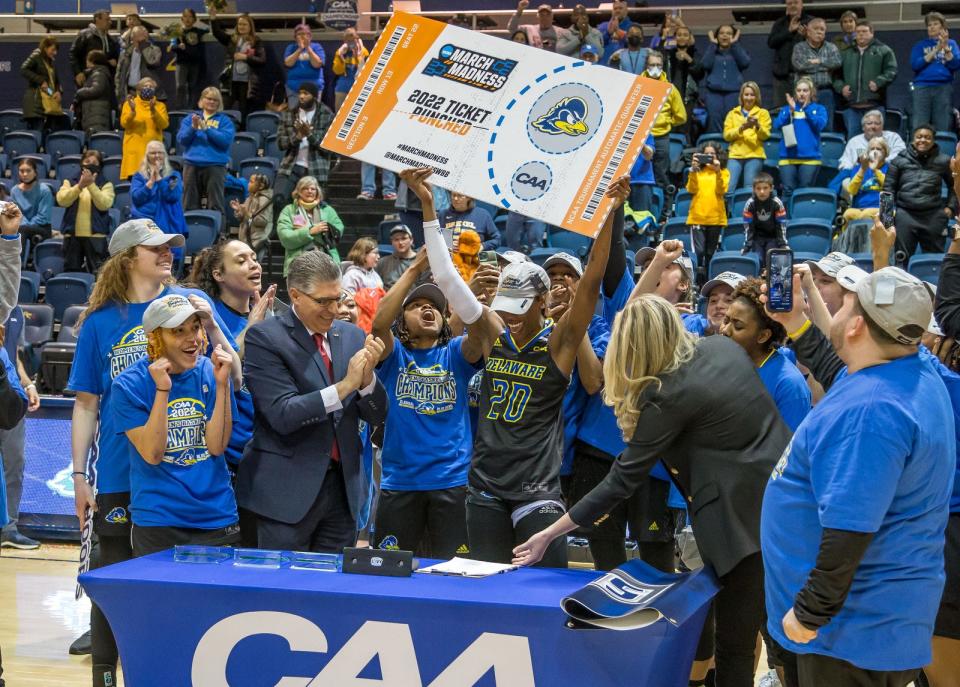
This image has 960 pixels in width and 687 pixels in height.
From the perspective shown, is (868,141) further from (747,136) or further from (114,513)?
(114,513)

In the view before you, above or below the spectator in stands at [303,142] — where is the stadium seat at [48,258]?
below

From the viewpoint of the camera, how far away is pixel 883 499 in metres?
2.54

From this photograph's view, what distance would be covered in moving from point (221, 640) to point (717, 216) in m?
8.23

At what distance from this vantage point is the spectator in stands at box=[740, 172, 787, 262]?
9.90 metres

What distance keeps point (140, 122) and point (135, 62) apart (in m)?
2.37

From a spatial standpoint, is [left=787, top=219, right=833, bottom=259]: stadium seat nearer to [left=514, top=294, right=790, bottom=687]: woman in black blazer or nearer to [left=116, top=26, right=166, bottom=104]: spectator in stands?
[left=514, top=294, right=790, bottom=687]: woman in black blazer

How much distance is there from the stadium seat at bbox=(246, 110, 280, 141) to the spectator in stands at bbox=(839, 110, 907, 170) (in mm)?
7379

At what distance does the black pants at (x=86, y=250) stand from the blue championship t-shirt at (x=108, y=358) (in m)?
8.18

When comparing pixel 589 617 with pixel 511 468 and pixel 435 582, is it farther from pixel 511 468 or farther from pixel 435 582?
pixel 511 468

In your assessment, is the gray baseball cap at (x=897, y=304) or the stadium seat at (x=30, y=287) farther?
the stadium seat at (x=30, y=287)

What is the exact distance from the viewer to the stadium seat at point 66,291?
11.5m

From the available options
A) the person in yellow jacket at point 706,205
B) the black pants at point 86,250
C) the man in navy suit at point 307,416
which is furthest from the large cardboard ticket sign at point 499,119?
the black pants at point 86,250

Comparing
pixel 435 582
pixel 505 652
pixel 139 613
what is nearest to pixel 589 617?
pixel 505 652

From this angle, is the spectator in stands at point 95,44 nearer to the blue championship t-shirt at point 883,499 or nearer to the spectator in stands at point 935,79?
the spectator in stands at point 935,79
